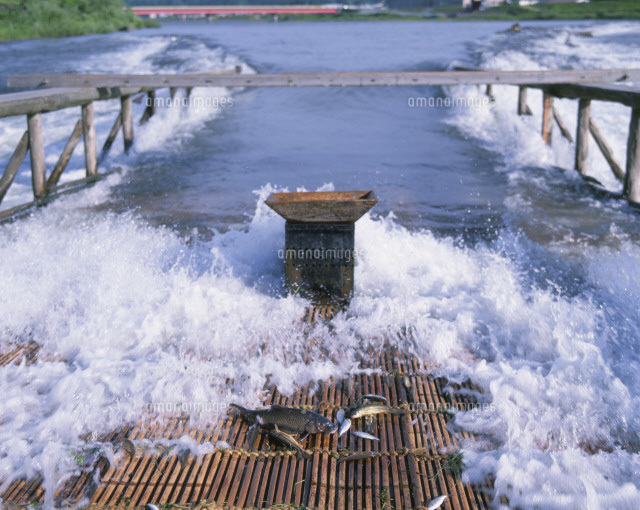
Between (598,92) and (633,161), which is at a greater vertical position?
(598,92)

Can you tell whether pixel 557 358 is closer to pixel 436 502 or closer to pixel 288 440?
pixel 436 502

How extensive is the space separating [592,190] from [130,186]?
7217mm

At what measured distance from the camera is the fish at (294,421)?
3.66 m

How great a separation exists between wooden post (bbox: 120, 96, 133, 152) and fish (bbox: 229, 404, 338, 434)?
8876mm

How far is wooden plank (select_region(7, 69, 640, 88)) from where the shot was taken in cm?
866

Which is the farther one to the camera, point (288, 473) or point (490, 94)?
point (490, 94)

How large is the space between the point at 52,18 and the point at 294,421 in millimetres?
42228

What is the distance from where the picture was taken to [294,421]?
3.67 metres

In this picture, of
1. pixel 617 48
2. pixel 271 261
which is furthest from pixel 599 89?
pixel 617 48

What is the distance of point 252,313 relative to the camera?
5.39 meters

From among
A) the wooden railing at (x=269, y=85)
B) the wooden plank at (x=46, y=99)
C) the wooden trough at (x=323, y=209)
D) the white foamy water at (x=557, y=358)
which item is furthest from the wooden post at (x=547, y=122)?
the wooden plank at (x=46, y=99)

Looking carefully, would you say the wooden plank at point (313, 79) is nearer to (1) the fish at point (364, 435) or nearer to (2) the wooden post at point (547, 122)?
(2) the wooden post at point (547, 122)

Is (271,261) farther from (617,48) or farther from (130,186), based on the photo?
(617,48)

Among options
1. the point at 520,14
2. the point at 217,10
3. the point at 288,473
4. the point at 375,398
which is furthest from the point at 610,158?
the point at 217,10
